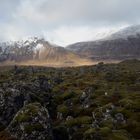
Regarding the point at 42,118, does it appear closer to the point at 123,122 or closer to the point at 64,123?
the point at 64,123

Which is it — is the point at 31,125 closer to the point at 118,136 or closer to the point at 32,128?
the point at 32,128

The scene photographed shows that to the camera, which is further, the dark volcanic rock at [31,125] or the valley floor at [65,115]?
the valley floor at [65,115]

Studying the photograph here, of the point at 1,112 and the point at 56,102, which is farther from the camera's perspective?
the point at 56,102

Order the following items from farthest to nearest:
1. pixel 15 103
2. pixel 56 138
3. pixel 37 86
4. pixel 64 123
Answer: pixel 37 86, pixel 15 103, pixel 64 123, pixel 56 138

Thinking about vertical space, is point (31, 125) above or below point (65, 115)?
above

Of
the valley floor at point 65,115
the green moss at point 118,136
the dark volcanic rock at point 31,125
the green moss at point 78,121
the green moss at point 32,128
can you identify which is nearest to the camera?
the green moss at point 118,136

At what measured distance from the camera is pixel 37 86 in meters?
83.2

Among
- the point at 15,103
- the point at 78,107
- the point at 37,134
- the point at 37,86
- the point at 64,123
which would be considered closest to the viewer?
the point at 37,134

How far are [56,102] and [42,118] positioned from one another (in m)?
28.6

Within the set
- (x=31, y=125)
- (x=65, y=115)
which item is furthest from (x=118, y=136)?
(x=65, y=115)

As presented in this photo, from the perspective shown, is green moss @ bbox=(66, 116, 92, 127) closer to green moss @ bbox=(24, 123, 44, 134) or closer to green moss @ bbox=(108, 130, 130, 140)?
green moss @ bbox=(24, 123, 44, 134)

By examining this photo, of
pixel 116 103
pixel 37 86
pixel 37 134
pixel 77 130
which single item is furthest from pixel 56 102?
pixel 37 134

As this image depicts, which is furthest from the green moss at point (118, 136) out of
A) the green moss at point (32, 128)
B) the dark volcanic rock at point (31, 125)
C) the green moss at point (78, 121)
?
the green moss at point (78, 121)

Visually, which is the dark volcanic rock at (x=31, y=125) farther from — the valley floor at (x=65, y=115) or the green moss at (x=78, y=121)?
the green moss at (x=78, y=121)
